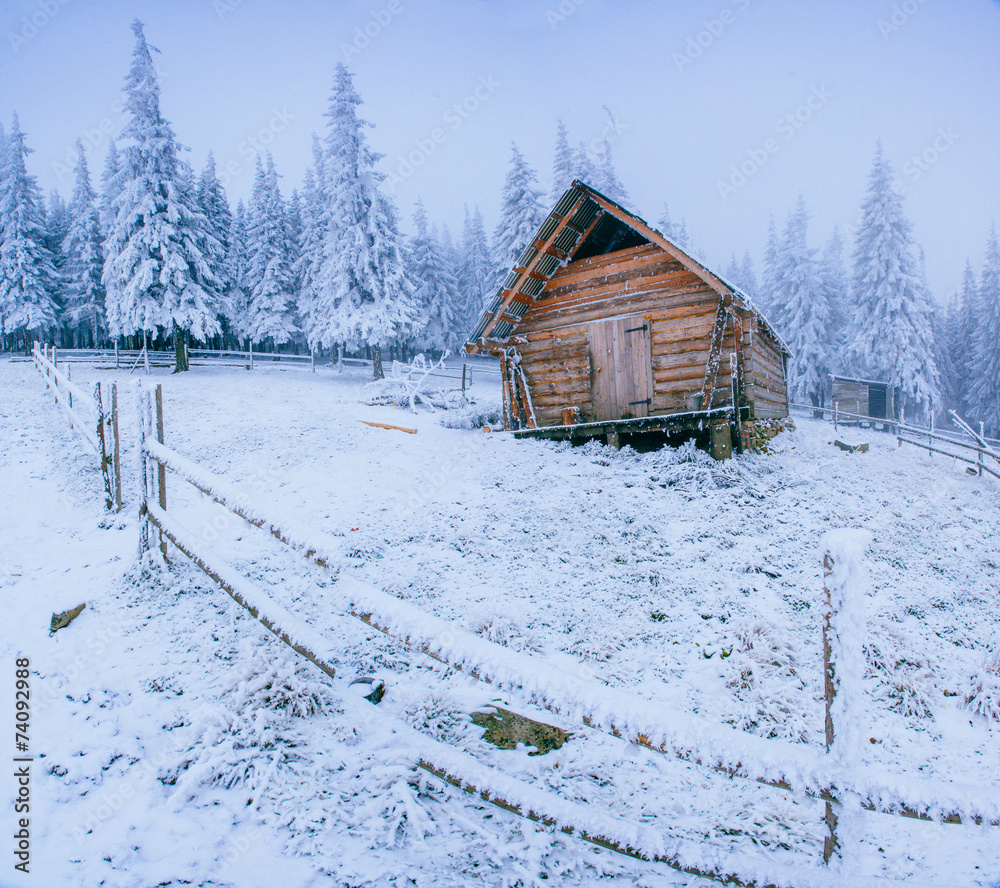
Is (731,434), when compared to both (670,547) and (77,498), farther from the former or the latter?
(77,498)

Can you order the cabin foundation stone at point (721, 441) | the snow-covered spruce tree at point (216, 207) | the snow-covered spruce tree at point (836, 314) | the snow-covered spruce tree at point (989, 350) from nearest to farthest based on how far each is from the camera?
1. the cabin foundation stone at point (721, 441)
2. the snow-covered spruce tree at point (836, 314)
3. the snow-covered spruce tree at point (989, 350)
4. the snow-covered spruce tree at point (216, 207)

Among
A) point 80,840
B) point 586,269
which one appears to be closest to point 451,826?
point 80,840

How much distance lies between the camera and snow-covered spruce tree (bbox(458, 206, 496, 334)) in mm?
52625

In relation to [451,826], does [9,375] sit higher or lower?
higher

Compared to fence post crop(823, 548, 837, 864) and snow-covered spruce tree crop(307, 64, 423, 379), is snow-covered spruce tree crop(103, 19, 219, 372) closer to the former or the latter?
snow-covered spruce tree crop(307, 64, 423, 379)

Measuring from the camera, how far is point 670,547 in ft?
23.8

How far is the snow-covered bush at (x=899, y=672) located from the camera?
4094 mm

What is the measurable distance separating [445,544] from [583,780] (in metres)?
4.48

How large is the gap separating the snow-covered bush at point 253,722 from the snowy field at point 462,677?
0.02m

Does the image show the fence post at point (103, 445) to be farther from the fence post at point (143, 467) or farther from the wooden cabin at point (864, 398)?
the wooden cabin at point (864, 398)

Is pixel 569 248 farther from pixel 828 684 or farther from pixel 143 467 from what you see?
pixel 828 684

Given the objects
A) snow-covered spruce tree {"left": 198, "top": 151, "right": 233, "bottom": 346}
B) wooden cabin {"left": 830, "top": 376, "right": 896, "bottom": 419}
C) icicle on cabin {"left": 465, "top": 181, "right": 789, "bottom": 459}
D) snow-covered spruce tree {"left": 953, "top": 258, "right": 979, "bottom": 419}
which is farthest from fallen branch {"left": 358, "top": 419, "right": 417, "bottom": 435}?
snow-covered spruce tree {"left": 953, "top": 258, "right": 979, "bottom": 419}

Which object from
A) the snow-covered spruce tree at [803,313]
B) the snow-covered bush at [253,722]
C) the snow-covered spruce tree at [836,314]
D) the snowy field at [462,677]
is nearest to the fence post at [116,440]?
the snowy field at [462,677]

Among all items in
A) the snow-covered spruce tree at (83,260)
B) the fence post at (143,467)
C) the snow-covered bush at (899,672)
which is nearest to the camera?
the snow-covered bush at (899,672)
